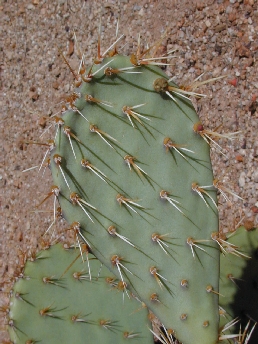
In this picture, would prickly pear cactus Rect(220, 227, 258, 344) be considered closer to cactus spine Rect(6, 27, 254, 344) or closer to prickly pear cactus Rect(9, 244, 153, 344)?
prickly pear cactus Rect(9, 244, 153, 344)

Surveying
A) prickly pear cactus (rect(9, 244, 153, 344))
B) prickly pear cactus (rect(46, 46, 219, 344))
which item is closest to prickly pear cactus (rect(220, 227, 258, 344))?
prickly pear cactus (rect(9, 244, 153, 344))

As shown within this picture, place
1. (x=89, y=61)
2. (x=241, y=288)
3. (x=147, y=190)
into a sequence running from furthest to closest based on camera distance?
1. (x=89, y=61)
2. (x=241, y=288)
3. (x=147, y=190)

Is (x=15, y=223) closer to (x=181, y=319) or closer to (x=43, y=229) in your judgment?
(x=43, y=229)

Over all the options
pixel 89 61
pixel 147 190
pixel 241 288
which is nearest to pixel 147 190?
pixel 147 190

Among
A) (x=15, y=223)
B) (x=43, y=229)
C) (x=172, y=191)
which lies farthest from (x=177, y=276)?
(x=15, y=223)

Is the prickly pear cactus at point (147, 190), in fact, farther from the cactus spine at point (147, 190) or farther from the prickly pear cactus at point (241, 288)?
the prickly pear cactus at point (241, 288)

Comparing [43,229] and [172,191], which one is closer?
[172,191]

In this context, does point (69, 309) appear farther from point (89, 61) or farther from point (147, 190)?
point (89, 61)
